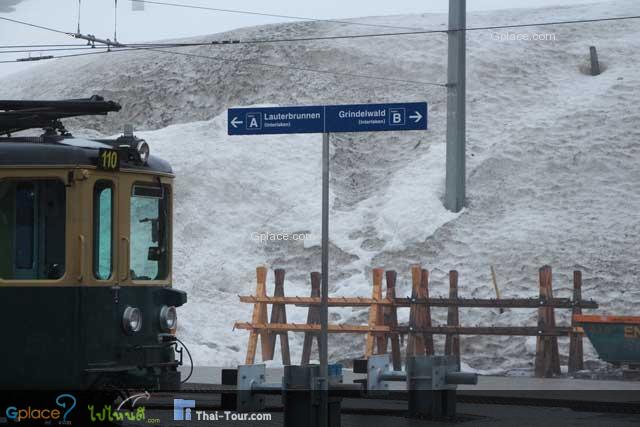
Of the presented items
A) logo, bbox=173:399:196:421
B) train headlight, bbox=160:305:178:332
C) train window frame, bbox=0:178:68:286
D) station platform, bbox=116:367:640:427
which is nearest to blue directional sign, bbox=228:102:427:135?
train headlight, bbox=160:305:178:332

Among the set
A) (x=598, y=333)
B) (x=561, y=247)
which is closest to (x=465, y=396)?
(x=598, y=333)

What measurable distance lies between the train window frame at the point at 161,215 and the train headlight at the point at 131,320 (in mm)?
338

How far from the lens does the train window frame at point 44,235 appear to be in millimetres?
11938

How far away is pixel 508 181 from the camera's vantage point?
1326 inches

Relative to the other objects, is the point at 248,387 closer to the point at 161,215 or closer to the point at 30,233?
the point at 161,215

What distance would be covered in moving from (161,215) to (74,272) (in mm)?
1436

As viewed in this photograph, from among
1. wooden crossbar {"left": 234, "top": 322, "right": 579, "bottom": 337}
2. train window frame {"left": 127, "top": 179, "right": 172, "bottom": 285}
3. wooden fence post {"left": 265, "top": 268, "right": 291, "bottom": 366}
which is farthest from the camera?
wooden fence post {"left": 265, "top": 268, "right": 291, "bottom": 366}

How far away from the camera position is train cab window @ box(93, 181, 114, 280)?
12203 mm

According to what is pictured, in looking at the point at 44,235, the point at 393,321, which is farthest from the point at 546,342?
the point at 44,235

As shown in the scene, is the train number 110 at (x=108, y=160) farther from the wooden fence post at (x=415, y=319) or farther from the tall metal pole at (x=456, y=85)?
the tall metal pole at (x=456, y=85)

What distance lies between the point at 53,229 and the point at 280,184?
23.7 m

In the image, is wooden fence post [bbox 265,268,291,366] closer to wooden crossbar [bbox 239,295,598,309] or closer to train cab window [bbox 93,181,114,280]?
wooden crossbar [bbox 239,295,598,309]

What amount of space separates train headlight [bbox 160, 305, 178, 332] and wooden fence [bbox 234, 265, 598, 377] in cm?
1063

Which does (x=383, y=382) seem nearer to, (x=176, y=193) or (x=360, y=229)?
(x=360, y=229)
